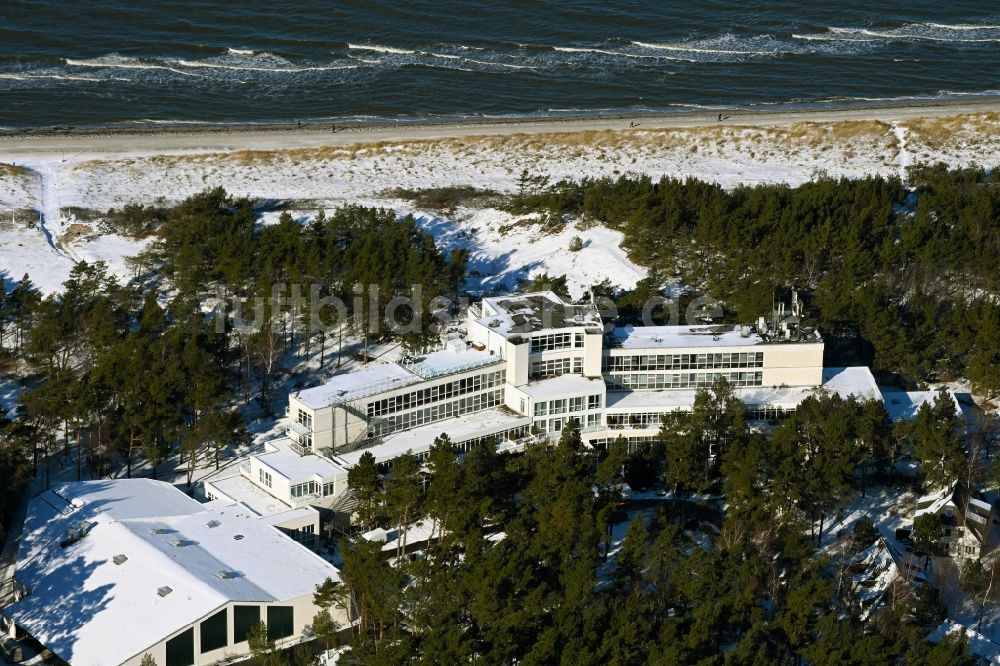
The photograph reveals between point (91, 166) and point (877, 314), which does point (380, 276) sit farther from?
point (91, 166)

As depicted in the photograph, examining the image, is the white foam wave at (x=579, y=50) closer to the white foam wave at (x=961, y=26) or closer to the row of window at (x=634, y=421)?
the white foam wave at (x=961, y=26)

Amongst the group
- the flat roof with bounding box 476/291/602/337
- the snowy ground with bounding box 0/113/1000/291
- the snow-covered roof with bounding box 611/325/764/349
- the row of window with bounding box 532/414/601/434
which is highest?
the snowy ground with bounding box 0/113/1000/291

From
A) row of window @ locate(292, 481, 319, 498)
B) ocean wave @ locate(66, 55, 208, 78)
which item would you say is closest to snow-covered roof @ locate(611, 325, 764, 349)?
row of window @ locate(292, 481, 319, 498)

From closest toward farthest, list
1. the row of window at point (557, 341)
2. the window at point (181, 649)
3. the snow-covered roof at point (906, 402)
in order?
the window at point (181, 649)
the row of window at point (557, 341)
the snow-covered roof at point (906, 402)

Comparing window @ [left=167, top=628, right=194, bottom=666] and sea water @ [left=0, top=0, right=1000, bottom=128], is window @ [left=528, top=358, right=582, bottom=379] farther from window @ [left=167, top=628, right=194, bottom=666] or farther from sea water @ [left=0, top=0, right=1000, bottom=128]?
sea water @ [left=0, top=0, right=1000, bottom=128]

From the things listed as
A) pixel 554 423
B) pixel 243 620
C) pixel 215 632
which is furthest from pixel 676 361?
pixel 215 632

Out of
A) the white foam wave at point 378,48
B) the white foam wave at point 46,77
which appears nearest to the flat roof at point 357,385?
the white foam wave at point 46,77
